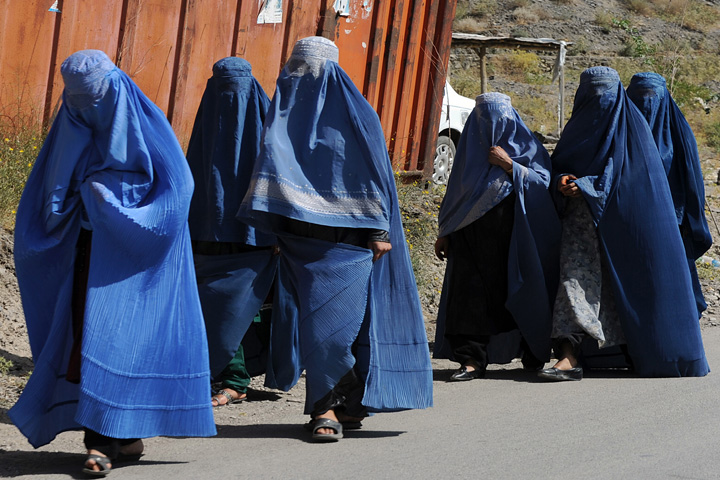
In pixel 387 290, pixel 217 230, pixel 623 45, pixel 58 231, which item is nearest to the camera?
pixel 58 231

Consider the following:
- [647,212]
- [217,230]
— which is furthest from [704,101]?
[217,230]

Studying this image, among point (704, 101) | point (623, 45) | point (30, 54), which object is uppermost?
point (623, 45)

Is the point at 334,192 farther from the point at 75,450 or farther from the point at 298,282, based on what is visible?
the point at 75,450

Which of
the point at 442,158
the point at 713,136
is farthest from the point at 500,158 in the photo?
the point at 713,136

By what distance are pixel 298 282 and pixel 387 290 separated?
1.34 feet

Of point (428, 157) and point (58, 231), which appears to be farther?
point (428, 157)

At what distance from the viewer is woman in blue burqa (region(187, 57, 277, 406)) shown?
4.98 meters

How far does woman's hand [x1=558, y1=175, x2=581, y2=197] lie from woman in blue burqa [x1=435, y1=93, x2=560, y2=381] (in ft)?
0.28

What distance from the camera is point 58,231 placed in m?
3.84

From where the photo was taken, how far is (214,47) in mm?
8297

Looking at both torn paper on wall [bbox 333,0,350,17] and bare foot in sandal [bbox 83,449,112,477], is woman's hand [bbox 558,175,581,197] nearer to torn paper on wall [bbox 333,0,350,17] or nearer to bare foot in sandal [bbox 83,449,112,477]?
bare foot in sandal [bbox 83,449,112,477]

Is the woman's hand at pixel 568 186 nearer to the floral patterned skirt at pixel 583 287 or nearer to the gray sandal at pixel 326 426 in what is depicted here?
the floral patterned skirt at pixel 583 287

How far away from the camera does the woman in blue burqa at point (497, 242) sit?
19.4 feet

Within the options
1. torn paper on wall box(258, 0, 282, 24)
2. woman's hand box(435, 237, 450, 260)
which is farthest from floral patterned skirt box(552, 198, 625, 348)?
torn paper on wall box(258, 0, 282, 24)
